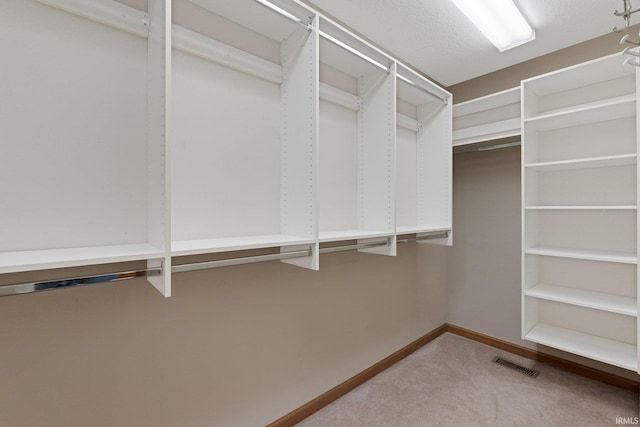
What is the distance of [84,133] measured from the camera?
1.16m

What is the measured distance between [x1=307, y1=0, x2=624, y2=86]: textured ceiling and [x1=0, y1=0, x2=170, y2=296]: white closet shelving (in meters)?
1.25

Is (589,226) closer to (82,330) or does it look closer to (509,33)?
(509,33)

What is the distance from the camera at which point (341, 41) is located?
1.74 m

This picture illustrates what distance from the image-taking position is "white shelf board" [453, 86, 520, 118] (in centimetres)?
240

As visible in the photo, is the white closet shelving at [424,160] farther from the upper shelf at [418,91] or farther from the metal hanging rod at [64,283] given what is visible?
the metal hanging rod at [64,283]

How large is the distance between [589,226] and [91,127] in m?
3.23

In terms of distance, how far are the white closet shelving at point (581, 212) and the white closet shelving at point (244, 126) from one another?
5.78ft

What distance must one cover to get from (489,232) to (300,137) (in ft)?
7.60

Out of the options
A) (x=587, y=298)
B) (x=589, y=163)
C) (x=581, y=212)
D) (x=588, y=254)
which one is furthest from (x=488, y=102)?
(x=587, y=298)

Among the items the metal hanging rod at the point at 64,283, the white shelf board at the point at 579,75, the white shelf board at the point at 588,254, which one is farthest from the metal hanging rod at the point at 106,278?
the white shelf board at the point at 579,75

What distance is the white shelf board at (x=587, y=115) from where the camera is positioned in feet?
6.23

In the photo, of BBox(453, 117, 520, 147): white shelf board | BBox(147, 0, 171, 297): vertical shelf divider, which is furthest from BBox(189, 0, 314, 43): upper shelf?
BBox(453, 117, 520, 147): white shelf board

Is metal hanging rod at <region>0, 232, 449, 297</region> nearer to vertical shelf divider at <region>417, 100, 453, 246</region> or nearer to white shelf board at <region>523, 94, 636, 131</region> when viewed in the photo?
vertical shelf divider at <region>417, 100, 453, 246</region>

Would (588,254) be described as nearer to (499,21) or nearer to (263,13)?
(499,21)
